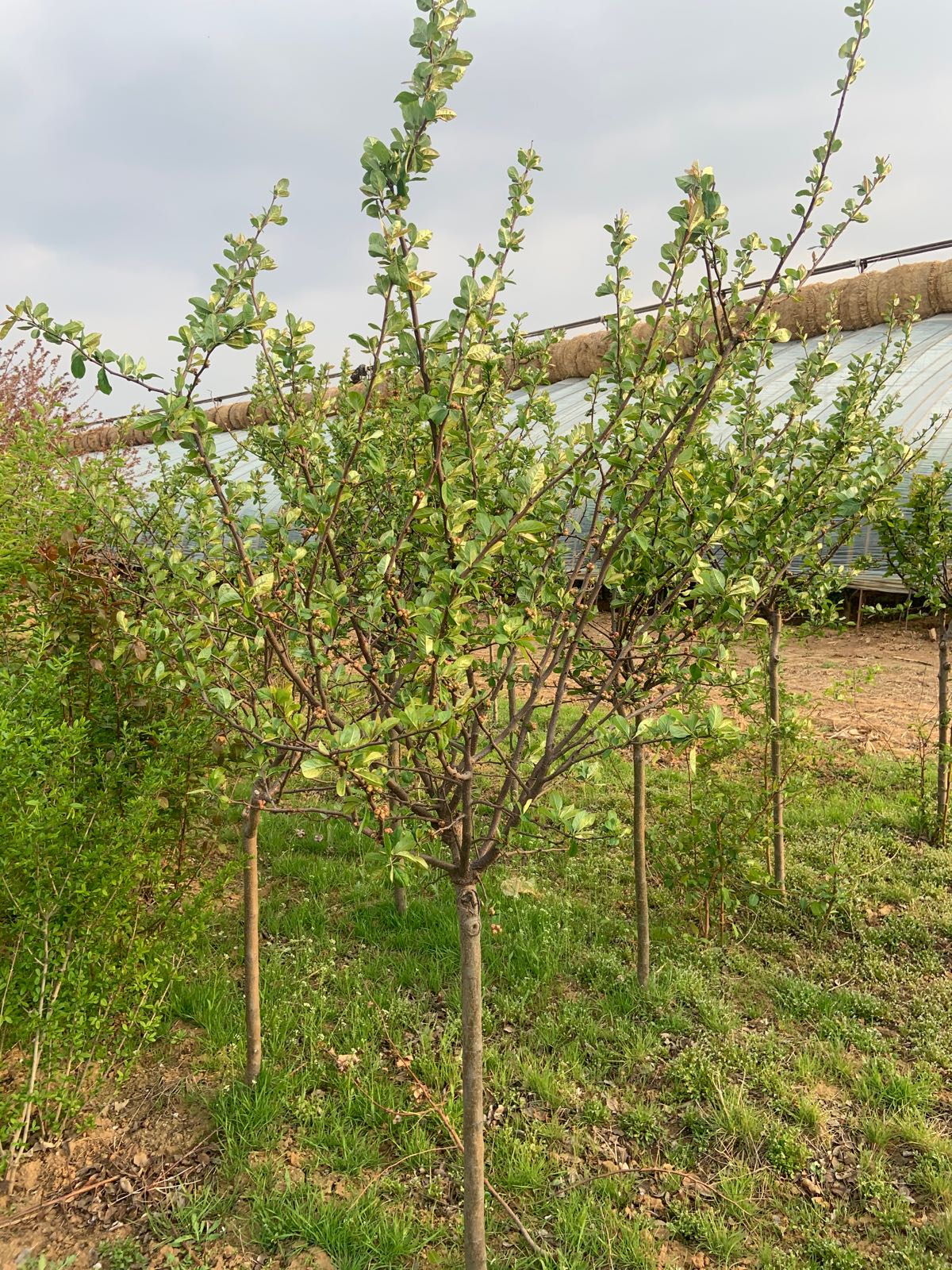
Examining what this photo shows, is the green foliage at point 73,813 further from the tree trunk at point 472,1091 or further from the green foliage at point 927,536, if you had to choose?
the green foliage at point 927,536

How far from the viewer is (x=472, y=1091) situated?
7.46 feet

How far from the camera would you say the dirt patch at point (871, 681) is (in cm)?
675

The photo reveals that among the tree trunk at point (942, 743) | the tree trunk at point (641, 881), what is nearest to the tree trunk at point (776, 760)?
the tree trunk at point (641, 881)

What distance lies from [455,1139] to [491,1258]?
15.1 inches

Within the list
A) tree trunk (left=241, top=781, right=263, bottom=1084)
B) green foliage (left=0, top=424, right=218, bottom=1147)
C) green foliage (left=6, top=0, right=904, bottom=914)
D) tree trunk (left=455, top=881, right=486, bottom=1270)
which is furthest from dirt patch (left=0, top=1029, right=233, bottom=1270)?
green foliage (left=6, top=0, right=904, bottom=914)

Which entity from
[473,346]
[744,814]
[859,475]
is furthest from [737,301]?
[744,814]

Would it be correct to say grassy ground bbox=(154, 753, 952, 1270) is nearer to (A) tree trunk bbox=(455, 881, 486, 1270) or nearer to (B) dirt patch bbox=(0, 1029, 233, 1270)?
(B) dirt patch bbox=(0, 1029, 233, 1270)

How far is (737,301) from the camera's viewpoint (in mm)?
2250

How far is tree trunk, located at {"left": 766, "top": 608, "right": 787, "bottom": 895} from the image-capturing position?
14.2 feet

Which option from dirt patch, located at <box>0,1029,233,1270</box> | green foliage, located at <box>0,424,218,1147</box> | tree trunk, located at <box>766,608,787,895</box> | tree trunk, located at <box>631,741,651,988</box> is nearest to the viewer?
dirt patch, located at <box>0,1029,233,1270</box>

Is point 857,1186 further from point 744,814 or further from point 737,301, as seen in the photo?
point 737,301

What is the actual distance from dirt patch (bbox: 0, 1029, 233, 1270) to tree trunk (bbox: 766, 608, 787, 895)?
3.03 meters

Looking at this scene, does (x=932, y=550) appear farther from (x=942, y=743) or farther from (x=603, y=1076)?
(x=603, y=1076)

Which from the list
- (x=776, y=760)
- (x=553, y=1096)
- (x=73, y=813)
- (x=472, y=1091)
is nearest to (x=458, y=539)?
(x=472, y=1091)
